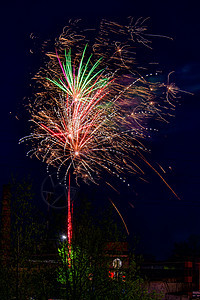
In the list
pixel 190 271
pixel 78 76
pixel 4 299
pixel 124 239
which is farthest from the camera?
pixel 190 271

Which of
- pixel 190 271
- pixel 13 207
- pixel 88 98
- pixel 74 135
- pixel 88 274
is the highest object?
pixel 88 98

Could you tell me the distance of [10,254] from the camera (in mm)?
19016

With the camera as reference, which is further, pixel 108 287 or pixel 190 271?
pixel 190 271

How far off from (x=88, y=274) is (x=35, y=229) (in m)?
3.06

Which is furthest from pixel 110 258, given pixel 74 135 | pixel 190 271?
pixel 190 271

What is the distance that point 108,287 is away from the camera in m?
18.6

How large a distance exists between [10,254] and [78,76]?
1029cm

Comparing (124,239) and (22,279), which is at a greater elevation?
(124,239)

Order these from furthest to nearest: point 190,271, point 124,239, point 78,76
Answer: point 190,271
point 78,76
point 124,239

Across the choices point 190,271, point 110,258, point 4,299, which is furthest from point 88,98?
point 190,271

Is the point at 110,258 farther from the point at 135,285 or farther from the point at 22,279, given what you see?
the point at 22,279

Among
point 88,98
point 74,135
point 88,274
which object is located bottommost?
point 88,274

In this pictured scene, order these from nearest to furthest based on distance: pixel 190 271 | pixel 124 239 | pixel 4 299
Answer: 1. pixel 4 299
2. pixel 124 239
3. pixel 190 271

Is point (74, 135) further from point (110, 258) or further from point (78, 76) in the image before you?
point (110, 258)
